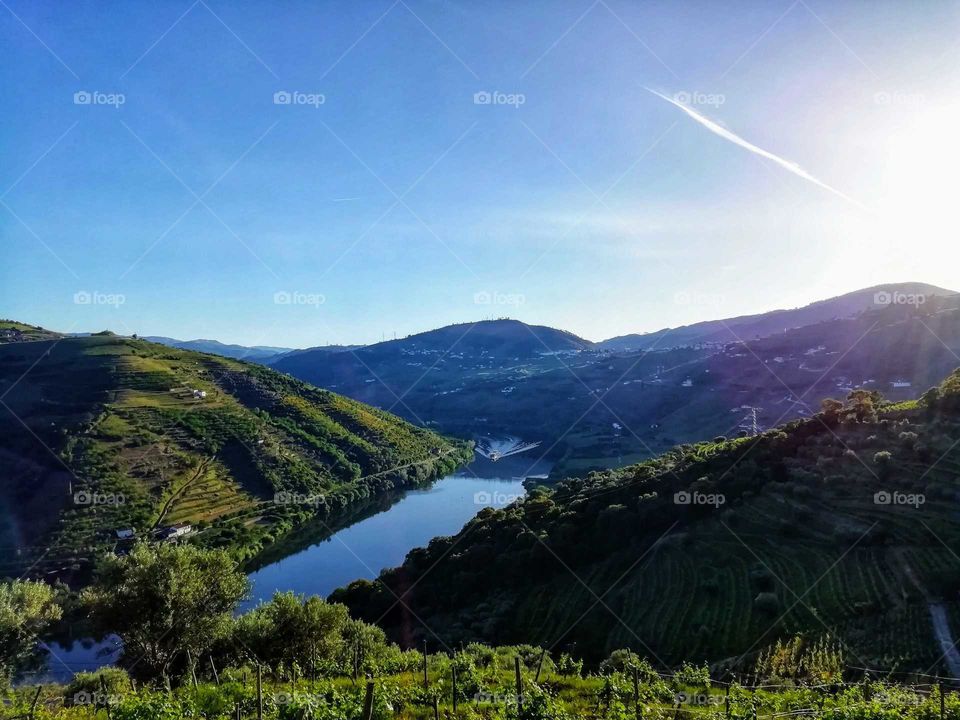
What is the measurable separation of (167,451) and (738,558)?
68234mm

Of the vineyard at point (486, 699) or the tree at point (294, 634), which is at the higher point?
the vineyard at point (486, 699)

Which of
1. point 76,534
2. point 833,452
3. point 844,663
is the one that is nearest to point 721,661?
point 844,663

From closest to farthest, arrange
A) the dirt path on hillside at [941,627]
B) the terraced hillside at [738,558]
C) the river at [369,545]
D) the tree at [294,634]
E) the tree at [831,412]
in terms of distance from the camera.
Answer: the dirt path on hillside at [941,627] < the tree at [294,634] < the terraced hillside at [738,558] < the river at [369,545] < the tree at [831,412]

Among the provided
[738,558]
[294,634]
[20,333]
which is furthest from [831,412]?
[20,333]

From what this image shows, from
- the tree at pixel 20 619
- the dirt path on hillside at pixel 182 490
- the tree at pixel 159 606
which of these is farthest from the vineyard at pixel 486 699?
the dirt path on hillside at pixel 182 490

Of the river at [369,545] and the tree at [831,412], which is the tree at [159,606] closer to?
the river at [369,545]

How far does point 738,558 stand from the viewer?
31.5m

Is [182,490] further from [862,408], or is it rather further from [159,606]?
[862,408]

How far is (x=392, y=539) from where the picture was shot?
68.9 m

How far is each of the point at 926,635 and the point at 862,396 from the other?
93.2 feet

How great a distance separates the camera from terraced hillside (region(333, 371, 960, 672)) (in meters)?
24.1

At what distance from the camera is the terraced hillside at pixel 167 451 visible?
5697 centimetres

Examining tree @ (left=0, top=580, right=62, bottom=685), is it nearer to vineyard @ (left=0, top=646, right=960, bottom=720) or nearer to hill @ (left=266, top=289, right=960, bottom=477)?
vineyard @ (left=0, top=646, right=960, bottom=720)

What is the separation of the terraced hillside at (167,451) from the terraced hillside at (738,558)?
106ft
